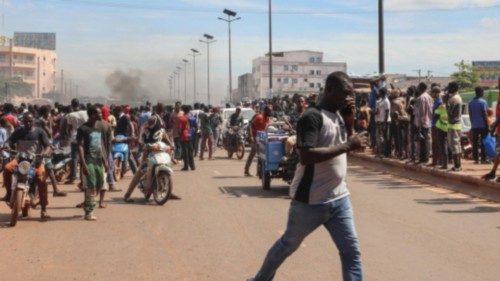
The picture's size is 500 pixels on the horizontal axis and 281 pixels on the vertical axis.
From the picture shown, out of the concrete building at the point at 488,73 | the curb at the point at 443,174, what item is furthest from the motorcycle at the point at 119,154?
the concrete building at the point at 488,73

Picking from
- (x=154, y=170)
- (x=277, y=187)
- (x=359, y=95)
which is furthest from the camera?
(x=359, y=95)

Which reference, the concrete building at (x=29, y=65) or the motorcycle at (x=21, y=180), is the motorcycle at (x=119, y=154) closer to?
the motorcycle at (x=21, y=180)

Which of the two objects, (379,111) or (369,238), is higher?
(379,111)

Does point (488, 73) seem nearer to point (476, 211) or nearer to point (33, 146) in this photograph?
point (476, 211)

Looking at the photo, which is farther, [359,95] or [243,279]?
[359,95]

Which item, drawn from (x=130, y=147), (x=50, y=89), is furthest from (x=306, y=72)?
(x=130, y=147)

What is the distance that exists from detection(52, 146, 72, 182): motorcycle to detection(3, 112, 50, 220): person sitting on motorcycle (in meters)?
4.43

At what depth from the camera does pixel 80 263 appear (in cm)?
782

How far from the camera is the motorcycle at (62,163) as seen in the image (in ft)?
52.7

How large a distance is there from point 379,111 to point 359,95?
7085 mm

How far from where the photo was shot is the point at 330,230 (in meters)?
5.42

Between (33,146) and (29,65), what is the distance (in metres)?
174

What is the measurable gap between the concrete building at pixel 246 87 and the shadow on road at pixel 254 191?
120 m

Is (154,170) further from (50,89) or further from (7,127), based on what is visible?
(50,89)
